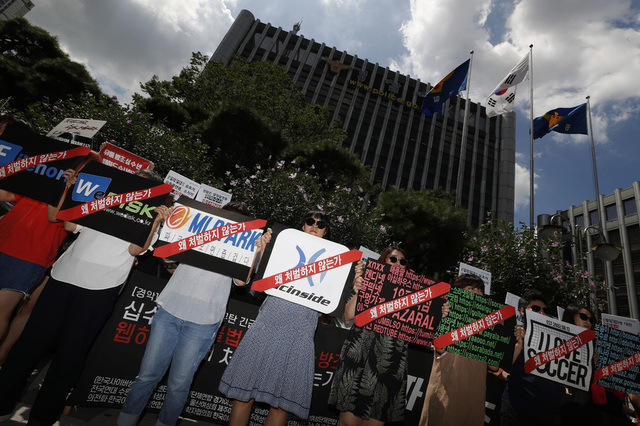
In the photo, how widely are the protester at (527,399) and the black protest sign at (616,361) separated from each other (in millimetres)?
840

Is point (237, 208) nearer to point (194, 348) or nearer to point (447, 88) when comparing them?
point (194, 348)

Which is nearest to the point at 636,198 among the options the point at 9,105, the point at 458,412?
the point at 458,412

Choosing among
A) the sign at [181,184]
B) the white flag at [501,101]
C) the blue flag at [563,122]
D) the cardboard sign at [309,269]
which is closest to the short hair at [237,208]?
the cardboard sign at [309,269]

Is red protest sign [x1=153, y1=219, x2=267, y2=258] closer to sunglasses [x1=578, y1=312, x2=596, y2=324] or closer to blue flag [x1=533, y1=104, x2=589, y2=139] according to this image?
sunglasses [x1=578, y1=312, x2=596, y2=324]

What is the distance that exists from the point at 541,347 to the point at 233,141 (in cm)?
1539

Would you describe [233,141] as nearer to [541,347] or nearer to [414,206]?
[414,206]

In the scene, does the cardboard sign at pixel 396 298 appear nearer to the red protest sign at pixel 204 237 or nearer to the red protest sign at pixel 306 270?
the red protest sign at pixel 306 270

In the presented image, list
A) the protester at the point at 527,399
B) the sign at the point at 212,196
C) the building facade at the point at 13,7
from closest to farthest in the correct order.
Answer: the protester at the point at 527,399, the sign at the point at 212,196, the building facade at the point at 13,7

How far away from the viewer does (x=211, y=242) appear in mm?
3016

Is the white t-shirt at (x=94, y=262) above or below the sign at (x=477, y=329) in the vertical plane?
below

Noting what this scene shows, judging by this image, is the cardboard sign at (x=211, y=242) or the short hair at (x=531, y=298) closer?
the cardboard sign at (x=211, y=242)

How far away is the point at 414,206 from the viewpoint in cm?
1892

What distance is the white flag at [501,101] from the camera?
15.1m

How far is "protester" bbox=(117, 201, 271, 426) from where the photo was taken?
2.63 m
